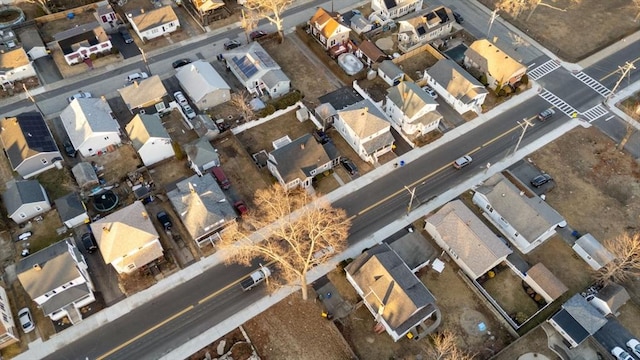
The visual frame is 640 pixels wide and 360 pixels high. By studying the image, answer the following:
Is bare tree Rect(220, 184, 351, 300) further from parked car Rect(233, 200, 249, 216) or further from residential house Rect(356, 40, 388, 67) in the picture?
residential house Rect(356, 40, 388, 67)

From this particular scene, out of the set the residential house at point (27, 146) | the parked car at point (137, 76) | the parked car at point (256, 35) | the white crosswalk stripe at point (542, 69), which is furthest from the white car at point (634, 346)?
the parked car at point (137, 76)

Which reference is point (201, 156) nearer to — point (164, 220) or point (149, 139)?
point (149, 139)

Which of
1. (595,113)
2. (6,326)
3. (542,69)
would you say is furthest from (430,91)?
(6,326)

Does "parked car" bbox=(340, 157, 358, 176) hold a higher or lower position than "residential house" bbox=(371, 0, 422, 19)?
lower

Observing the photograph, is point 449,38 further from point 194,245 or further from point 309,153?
point 194,245

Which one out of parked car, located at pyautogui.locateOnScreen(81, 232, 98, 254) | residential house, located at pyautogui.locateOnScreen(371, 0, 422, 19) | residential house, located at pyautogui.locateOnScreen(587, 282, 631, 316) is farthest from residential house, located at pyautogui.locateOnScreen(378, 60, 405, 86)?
parked car, located at pyautogui.locateOnScreen(81, 232, 98, 254)
